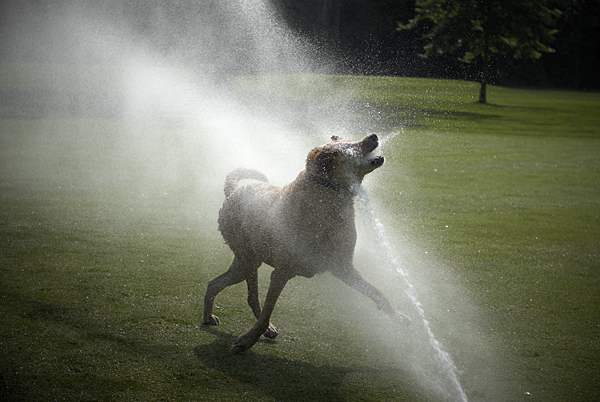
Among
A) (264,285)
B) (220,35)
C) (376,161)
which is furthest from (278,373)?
(220,35)

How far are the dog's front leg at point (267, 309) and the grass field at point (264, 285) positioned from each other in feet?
0.37

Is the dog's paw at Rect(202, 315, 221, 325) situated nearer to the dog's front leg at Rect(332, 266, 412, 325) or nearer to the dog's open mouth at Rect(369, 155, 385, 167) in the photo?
the dog's front leg at Rect(332, 266, 412, 325)

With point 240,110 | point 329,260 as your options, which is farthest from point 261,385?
point 240,110

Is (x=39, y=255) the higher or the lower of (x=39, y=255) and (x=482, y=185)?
the lower

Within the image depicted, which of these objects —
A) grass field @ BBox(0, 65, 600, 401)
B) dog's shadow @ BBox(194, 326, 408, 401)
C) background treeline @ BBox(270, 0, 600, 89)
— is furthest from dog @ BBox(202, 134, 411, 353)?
background treeline @ BBox(270, 0, 600, 89)

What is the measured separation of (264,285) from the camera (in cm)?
509

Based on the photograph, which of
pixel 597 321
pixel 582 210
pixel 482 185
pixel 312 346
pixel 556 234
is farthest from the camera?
pixel 482 185

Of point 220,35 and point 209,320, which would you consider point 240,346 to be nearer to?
point 209,320

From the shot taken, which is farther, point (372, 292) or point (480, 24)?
point (480, 24)

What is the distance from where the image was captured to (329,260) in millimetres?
3506

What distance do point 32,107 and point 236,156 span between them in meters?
12.2

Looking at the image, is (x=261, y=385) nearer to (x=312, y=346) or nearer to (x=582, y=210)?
(x=312, y=346)

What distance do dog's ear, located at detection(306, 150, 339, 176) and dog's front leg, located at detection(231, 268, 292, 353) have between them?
72cm

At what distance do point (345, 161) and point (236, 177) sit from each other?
1.22 meters
